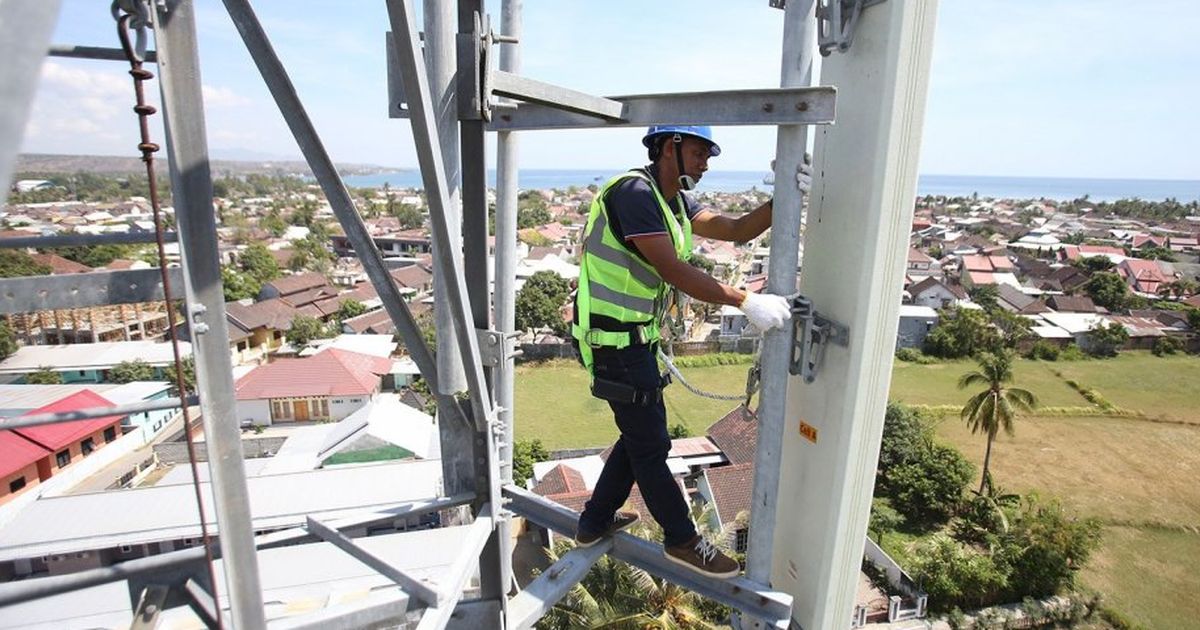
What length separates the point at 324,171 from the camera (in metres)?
1.81

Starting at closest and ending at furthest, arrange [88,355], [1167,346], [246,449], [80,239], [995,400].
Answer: [80,239] < [995,400] < [246,449] < [88,355] < [1167,346]

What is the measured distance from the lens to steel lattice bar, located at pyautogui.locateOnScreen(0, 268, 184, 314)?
1213mm

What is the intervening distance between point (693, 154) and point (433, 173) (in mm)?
972

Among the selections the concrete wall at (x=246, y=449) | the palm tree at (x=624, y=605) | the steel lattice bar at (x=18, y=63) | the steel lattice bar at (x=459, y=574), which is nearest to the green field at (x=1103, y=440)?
the concrete wall at (x=246, y=449)

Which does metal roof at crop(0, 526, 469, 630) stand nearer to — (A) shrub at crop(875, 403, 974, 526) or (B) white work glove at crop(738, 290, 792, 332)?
(B) white work glove at crop(738, 290, 792, 332)

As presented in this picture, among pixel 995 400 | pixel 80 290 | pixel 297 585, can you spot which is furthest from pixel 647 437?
pixel 995 400

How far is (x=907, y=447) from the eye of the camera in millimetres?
15359

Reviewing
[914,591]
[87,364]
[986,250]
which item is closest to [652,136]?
[914,591]

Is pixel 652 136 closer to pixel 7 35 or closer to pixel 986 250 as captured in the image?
pixel 7 35

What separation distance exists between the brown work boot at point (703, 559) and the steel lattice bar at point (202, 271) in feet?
5.05

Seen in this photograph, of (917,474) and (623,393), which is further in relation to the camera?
(917,474)

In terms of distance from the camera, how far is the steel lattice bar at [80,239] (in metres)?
1.23

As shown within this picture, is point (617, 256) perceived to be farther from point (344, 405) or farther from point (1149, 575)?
point (344, 405)

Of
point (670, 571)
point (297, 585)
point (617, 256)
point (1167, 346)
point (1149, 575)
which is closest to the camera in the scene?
point (617, 256)
